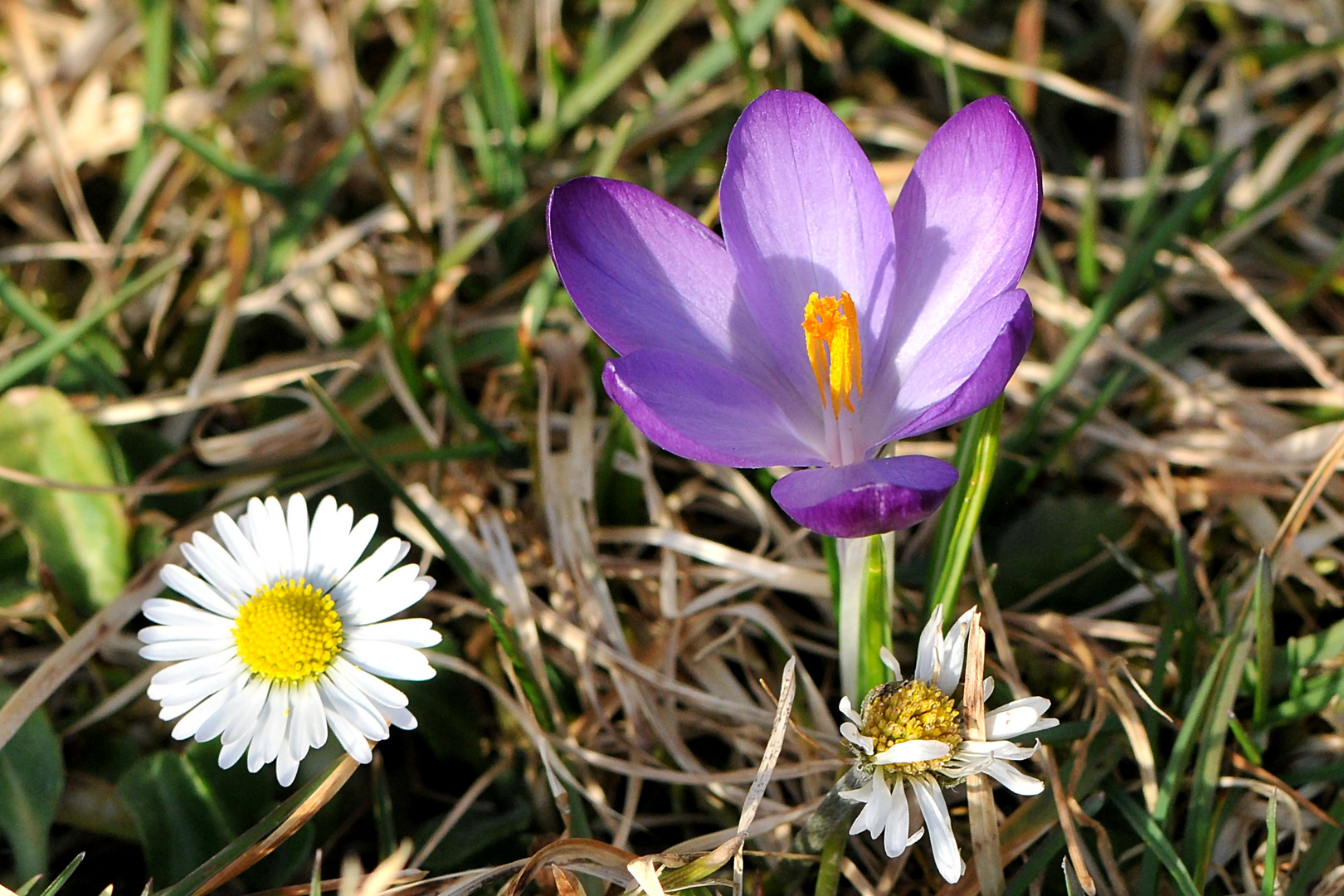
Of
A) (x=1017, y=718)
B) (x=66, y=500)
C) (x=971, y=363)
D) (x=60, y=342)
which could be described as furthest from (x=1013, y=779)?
(x=60, y=342)

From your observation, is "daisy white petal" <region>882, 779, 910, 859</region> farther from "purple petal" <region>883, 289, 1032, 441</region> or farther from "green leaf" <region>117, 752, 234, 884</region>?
"green leaf" <region>117, 752, 234, 884</region>

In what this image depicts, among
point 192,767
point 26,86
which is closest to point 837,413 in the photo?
point 192,767

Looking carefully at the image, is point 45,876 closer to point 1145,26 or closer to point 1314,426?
point 1314,426

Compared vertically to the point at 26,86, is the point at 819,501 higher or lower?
lower

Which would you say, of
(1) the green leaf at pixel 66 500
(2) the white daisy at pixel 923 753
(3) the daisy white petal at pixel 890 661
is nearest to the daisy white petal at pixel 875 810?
(2) the white daisy at pixel 923 753

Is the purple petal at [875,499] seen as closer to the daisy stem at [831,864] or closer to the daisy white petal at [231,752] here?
the daisy stem at [831,864]
